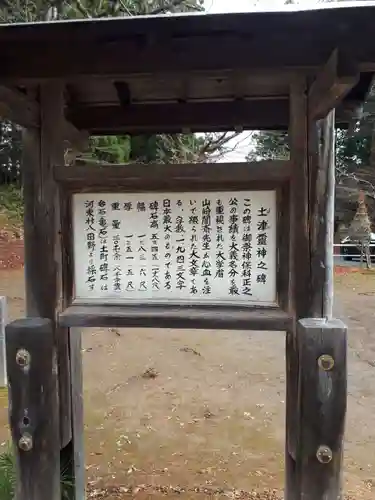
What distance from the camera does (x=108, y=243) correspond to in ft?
7.80

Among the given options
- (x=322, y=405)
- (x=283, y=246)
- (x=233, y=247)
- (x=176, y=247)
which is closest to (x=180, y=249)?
(x=176, y=247)

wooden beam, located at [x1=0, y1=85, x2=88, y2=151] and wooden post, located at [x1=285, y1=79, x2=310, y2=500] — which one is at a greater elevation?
wooden beam, located at [x1=0, y1=85, x2=88, y2=151]

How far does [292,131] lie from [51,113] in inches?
45.8

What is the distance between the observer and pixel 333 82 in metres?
1.80

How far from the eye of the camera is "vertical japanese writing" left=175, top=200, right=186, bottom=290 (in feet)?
7.62

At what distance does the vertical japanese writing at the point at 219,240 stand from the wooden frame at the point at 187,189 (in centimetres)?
10

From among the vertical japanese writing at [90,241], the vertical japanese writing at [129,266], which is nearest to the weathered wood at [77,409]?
the vertical japanese writing at [90,241]

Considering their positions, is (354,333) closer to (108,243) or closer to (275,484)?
(275,484)

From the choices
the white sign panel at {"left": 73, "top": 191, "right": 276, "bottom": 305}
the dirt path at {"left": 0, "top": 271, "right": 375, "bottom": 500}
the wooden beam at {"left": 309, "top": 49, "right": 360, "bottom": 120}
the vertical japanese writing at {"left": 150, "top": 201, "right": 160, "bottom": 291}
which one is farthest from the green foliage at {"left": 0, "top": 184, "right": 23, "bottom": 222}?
the wooden beam at {"left": 309, "top": 49, "right": 360, "bottom": 120}

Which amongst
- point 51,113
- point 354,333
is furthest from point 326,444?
point 354,333

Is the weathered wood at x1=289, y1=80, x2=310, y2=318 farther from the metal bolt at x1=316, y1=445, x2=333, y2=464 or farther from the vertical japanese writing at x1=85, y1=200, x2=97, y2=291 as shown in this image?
the vertical japanese writing at x1=85, y1=200, x2=97, y2=291

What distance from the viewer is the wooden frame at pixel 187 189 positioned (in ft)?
7.29

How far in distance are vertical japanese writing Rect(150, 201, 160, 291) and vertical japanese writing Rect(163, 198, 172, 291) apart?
39 mm

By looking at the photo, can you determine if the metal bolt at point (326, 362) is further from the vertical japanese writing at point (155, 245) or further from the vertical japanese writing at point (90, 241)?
the vertical japanese writing at point (90, 241)
